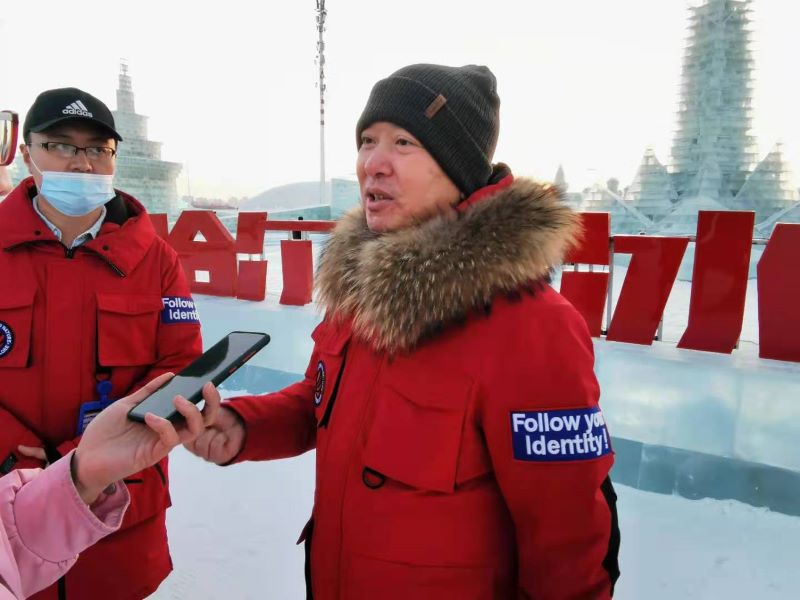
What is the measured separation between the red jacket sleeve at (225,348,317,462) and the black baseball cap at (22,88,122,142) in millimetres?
1238

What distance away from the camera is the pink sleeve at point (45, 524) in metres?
0.87

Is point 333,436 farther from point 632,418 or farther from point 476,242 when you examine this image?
point 632,418

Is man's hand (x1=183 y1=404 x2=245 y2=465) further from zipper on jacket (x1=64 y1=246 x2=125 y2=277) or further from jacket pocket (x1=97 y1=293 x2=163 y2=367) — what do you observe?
zipper on jacket (x1=64 y1=246 x2=125 y2=277)

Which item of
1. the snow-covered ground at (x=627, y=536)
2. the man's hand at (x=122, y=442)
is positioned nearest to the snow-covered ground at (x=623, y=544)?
the snow-covered ground at (x=627, y=536)

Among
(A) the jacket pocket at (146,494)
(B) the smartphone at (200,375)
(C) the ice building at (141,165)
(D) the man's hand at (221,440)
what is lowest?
(A) the jacket pocket at (146,494)

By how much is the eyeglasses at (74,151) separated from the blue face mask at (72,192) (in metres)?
0.09

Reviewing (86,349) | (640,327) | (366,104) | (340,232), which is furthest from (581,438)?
(640,327)

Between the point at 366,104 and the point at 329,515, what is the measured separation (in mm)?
1018

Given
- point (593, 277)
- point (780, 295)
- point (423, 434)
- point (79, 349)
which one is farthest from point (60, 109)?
point (780, 295)

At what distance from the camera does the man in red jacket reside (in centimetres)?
102

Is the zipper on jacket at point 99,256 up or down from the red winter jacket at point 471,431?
up

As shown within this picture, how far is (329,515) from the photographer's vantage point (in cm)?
117

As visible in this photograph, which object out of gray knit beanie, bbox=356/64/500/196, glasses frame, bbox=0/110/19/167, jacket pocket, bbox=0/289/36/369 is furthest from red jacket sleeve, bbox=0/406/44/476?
gray knit beanie, bbox=356/64/500/196

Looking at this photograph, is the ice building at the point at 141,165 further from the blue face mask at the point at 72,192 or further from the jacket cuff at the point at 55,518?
the jacket cuff at the point at 55,518
